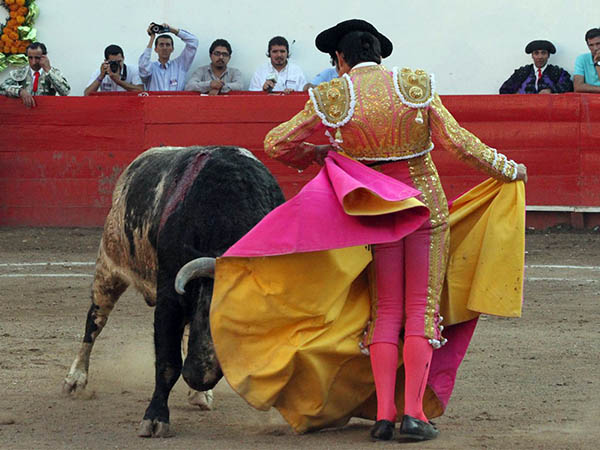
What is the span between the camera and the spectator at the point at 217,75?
8.56 meters

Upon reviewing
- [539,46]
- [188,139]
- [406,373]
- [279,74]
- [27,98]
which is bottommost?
[406,373]

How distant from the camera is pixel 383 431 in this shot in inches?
119

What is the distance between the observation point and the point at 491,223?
127 inches

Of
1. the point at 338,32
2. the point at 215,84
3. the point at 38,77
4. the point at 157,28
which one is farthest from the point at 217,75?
the point at 338,32

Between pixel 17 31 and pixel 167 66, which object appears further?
pixel 17 31

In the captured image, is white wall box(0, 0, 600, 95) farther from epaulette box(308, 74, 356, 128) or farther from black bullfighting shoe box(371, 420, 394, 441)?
black bullfighting shoe box(371, 420, 394, 441)

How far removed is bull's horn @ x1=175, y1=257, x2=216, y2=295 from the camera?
3.03m

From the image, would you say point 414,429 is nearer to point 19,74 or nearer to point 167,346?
point 167,346

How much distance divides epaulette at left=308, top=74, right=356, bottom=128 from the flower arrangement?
7.11 m

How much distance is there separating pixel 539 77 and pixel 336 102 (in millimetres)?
5601

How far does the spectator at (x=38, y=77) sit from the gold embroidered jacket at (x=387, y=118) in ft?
19.4

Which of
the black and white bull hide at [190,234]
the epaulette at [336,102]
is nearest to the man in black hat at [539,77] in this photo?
the black and white bull hide at [190,234]

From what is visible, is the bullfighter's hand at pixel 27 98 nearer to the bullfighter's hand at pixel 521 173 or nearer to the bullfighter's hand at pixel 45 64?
the bullfighter's hand at pixel 45 64

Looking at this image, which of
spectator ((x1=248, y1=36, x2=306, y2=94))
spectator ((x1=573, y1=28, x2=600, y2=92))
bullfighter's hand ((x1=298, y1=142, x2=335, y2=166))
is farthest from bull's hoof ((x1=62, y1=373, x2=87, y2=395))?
spectator ((x1=573, y1=28, x2=600, y2=92))
